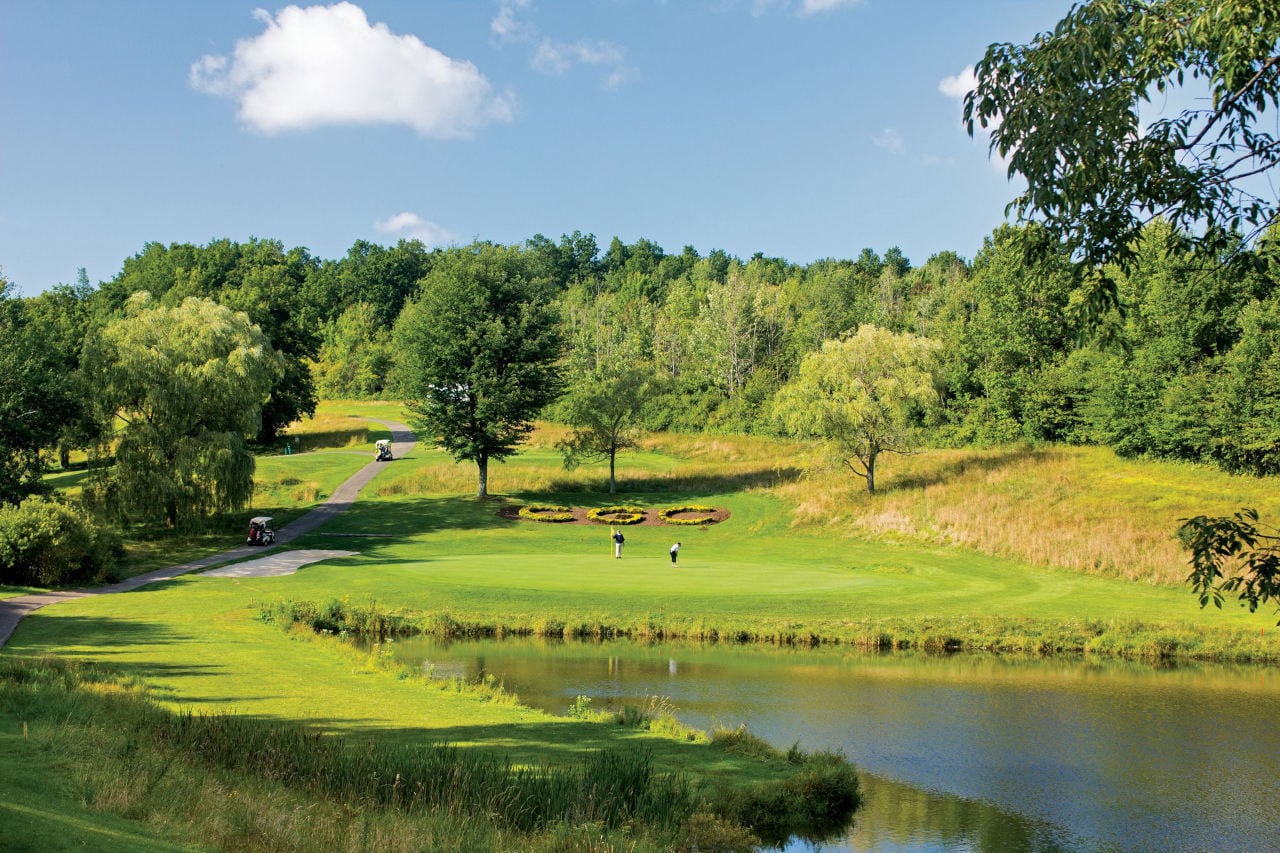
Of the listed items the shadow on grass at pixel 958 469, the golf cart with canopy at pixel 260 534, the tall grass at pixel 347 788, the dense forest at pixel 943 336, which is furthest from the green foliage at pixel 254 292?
the tall grass at pixel 347 788

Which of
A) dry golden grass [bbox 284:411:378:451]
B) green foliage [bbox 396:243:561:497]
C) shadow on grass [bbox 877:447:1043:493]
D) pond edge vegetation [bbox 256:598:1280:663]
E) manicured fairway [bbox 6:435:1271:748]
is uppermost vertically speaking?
green foliage [bbox 396:243:561:497]

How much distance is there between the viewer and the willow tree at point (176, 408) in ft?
149

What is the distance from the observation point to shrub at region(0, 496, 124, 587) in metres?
32.7

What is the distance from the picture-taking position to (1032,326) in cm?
7181

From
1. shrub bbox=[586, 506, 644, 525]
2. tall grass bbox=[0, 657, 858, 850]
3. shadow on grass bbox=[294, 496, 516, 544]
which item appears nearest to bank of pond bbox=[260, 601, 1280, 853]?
tall grass bbox=[0, 657, 858, 850]

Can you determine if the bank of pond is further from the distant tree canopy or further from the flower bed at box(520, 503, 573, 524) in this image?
the flower bed at box(520, 503, 573, 524)

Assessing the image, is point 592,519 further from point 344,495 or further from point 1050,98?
point 1050,98

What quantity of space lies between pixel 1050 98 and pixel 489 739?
12.7 m

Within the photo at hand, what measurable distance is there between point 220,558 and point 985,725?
3432 cm

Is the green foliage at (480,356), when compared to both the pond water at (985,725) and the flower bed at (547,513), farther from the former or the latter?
the pond water at (985,725)

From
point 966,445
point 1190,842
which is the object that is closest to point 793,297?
point 966,445

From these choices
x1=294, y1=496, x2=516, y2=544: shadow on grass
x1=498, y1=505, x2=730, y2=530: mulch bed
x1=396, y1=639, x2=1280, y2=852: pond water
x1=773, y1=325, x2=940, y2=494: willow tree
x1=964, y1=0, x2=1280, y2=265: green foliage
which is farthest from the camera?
x1=498, y1=505, x2=730, y2=530: mulch bed

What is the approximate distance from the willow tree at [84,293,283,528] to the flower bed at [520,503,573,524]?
51.6ft

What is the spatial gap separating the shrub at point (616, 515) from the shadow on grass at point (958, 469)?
14.4 metres
